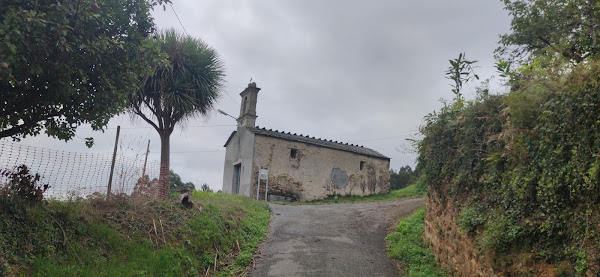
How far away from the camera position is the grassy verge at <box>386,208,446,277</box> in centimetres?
771

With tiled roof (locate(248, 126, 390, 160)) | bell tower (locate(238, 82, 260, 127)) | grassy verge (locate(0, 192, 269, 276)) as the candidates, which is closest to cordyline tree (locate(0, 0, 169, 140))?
grassy verge (locate(0, 192, 269, 276))

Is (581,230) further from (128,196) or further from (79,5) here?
(128,196)

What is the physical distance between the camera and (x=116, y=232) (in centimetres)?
Result: 674

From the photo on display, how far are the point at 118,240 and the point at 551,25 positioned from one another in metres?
12.5

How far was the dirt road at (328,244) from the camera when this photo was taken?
8.17m

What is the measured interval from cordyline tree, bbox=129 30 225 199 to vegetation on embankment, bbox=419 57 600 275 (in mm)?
8635

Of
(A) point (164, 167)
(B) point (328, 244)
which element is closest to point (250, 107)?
(A) point (164, 167)

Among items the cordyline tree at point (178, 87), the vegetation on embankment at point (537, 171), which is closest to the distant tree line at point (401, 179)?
the cordyline tree at point (178, 87)

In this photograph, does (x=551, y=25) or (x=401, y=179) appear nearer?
(x=551, y=25)

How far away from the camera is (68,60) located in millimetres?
5566

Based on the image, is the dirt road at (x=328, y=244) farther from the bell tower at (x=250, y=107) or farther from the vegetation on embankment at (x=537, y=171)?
the bell tower at (x=250, y=107)

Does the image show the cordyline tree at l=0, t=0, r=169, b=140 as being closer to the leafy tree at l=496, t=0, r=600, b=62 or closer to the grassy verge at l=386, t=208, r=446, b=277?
the grassy verge at l=386, t=208, r=446, b=277

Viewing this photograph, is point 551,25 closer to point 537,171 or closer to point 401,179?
point 537,171

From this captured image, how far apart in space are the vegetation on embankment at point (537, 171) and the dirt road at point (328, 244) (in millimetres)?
2683
